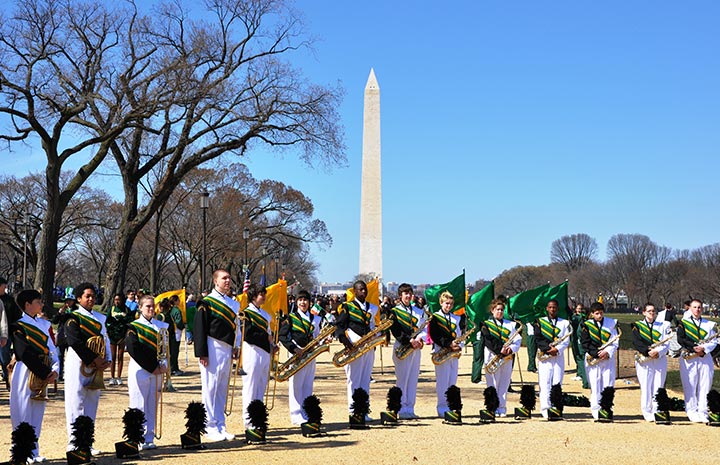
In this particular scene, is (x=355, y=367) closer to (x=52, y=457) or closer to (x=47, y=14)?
(x=52, y=457)

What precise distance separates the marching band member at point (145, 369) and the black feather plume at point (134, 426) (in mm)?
333

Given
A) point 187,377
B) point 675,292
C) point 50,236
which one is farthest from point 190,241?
point 675,292

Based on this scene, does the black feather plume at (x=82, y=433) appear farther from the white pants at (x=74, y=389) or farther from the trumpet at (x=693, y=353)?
the trumpet at (x=693, y=353)

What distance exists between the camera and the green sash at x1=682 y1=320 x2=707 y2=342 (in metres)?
12.9

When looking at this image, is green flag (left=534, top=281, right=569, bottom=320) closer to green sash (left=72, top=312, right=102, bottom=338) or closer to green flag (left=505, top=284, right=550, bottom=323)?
green flag (left=505, top=284, right=550, bottom=323)

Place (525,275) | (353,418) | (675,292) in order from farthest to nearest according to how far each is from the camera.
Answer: (525,275) → (675,292) → (353,418)

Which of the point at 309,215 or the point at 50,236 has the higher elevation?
the point at 309,215

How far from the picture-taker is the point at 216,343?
1071 centimetres

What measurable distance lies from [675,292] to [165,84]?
81.2 metres

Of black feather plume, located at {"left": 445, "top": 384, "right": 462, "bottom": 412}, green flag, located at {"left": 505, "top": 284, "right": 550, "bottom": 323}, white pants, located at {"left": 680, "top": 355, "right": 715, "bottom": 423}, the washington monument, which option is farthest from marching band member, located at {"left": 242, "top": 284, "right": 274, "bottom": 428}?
the washington monument

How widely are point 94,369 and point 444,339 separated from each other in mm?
5743

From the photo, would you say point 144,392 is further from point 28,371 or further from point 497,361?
point 497,361

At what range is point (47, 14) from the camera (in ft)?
83.5

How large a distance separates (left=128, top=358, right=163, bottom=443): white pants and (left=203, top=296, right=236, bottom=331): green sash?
1.13m
